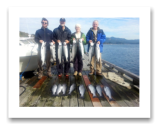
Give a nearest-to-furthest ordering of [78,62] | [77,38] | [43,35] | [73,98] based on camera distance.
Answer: [73,98] → [43,35] → [77,38] → [78,62]

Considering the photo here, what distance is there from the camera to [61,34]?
430 cm

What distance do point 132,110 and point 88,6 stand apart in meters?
3.05

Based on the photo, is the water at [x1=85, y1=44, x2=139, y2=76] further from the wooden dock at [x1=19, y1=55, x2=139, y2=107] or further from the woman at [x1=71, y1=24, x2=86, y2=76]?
the wooden dock at [x1=19, y1=55, x2=139, y2=107]

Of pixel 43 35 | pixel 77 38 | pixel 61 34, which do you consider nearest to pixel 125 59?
pixel 77 38

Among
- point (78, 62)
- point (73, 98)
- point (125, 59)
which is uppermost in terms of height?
point (125, 59)

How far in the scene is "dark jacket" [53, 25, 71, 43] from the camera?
427 cm

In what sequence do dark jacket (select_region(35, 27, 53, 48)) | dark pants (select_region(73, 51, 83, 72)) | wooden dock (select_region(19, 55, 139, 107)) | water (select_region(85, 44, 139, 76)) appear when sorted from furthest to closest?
water (select_region(85, 44, 139, 76)) → dark pants (select_region(73, 51, 83, 72)) → dark jacket (select_region(35, 27, 53, 48)) → wooden dock (select_region(19, 55, 139, 107))

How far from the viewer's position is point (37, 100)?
3029mm

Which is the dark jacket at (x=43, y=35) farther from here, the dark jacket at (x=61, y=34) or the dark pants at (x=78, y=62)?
the dark pants at (x=78, y=62)

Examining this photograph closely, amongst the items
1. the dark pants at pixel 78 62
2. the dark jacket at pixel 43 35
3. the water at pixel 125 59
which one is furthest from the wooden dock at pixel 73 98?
the water at pixel 125 59

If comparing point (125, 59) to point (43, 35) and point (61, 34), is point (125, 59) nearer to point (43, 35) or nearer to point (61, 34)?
point (61, 34)

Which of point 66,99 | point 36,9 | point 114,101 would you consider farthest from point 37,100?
point 36,9

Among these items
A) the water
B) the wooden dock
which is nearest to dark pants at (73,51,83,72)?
the wooden dock

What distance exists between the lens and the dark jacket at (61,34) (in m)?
4.27
